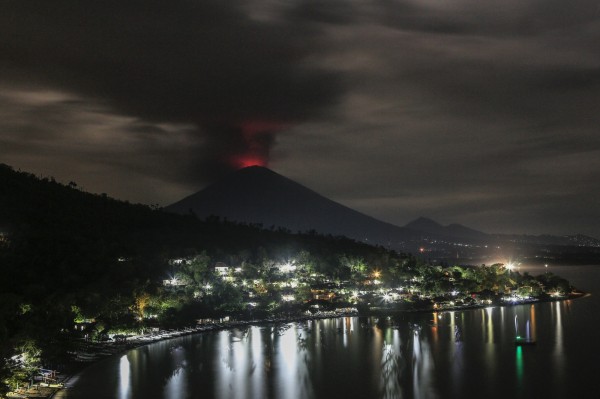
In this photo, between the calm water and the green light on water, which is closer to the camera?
the calm water

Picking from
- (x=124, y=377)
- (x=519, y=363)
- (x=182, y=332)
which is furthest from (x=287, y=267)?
(x=124, y=377)

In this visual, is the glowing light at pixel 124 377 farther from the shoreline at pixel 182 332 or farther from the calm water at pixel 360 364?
the shoreline at pixel 182 332

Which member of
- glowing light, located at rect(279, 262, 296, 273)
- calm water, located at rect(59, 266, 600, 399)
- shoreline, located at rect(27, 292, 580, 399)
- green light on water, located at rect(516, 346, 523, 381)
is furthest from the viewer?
glowing light, located at rect(279, 262, 296, 273)

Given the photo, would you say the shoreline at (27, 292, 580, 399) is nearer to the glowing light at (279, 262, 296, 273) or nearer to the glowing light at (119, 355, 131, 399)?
the glowing light at (119, 355, 131, 399)

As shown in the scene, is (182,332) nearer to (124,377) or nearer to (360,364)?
(124,377)

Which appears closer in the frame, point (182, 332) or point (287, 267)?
point (182, 332)

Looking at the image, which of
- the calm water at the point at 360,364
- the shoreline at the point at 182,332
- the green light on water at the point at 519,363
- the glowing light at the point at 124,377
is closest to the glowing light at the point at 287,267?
the shoreline at the point at 182,332

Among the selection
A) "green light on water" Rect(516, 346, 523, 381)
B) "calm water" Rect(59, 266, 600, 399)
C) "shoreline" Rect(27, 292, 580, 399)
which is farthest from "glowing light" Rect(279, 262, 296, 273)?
"green light on water" Rect(516, 346, 523, 381)

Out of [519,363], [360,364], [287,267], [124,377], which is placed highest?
[287,267]

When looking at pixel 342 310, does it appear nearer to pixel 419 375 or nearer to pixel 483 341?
pixel 483 341
